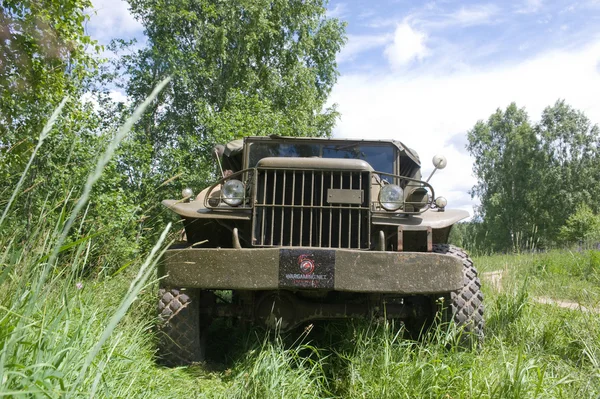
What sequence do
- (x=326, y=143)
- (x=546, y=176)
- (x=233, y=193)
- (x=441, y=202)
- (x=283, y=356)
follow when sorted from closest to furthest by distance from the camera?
(x=283, y=356), (x=233, y=193), (x=441, y=202), (x=326, y=143), (x=546, y=176)

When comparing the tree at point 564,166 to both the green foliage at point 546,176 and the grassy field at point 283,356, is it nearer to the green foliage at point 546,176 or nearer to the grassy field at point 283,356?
the green foliage at point 546,176

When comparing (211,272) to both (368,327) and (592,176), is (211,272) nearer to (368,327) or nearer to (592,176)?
(368,327)

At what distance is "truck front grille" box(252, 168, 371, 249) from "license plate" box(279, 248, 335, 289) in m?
0.39

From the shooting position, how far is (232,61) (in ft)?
59.6

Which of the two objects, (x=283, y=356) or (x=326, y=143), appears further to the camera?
(x=326, y=143)

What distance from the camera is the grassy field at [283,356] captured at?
66.6 inches

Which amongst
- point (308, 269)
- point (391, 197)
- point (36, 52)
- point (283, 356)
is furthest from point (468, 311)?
point (36, 52)

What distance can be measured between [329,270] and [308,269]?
5.2 inches

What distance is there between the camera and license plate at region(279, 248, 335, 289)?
3.16 m

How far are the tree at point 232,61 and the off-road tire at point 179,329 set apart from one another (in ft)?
37.5

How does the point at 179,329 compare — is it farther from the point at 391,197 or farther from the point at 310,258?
the point at 391,197

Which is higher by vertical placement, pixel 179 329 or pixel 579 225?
pixel 579 225

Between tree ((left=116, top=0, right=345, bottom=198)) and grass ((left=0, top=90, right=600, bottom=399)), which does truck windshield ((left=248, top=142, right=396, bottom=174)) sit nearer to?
grass ((left=0, top=90, right=600, bottom=399))

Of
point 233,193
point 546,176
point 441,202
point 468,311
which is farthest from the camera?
point 546,176
